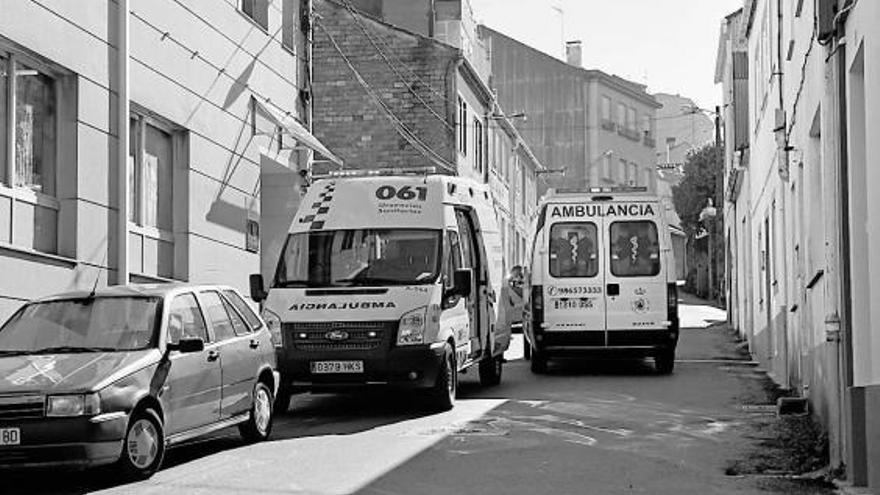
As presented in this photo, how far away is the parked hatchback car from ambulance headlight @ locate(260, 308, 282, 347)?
1608 millimetres

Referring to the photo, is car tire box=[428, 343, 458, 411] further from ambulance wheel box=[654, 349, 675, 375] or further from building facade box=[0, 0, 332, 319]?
ambulance wheel box=[654, 349, 675, 375]

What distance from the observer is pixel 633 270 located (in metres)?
19.1

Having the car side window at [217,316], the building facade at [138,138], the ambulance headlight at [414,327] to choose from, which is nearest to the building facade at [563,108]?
the building facade at [138,138]

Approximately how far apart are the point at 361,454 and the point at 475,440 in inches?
51.6

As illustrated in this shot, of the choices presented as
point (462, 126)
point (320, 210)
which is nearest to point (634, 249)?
point (320, 210)

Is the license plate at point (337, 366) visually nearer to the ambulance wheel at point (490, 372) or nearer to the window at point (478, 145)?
the ambulance wheel at point (490, 372)

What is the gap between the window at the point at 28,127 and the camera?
13508 mm

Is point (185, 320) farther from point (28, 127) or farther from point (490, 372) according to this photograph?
point (490, 372)

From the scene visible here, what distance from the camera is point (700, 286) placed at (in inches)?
2489

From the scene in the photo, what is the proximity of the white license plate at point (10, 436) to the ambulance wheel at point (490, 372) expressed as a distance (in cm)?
917

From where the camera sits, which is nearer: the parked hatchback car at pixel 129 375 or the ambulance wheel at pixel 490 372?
the parked hatchback car at pixel 129 375

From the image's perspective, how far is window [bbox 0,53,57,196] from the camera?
44.3ft

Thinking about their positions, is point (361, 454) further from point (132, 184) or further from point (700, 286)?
point (700, 286)

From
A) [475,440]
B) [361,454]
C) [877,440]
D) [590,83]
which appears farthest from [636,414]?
[590,83]
